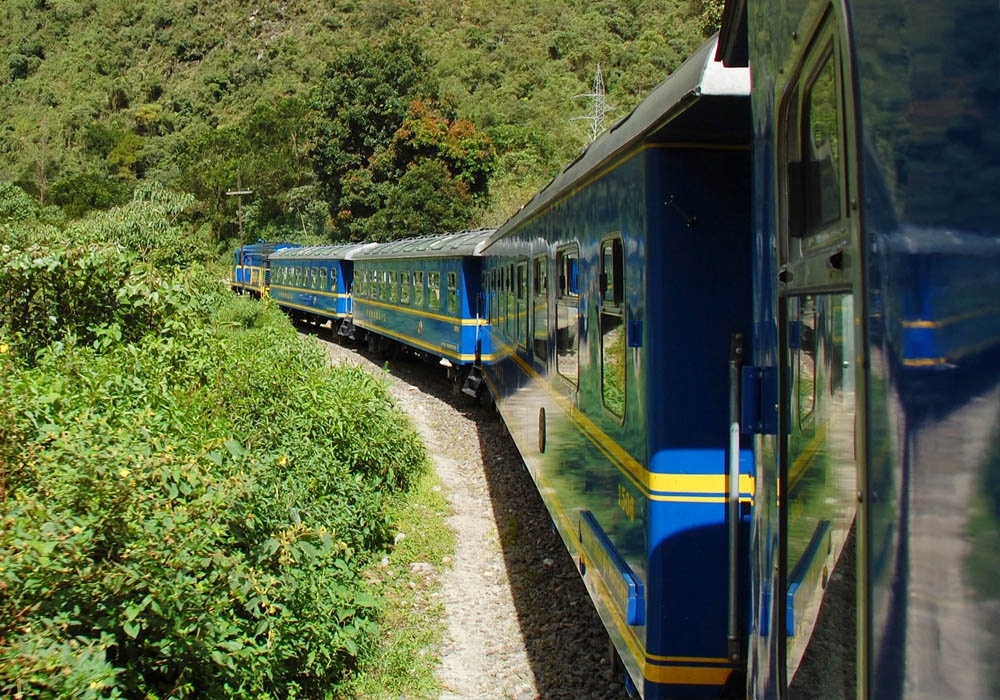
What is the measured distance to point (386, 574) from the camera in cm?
748

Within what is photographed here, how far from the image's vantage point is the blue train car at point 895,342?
1368 millimetres

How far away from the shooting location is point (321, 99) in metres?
47.7

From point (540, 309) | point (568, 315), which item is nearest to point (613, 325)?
point (568, 315)

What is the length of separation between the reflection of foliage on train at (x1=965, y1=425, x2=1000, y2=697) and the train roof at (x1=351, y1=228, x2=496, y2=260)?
41.6ft

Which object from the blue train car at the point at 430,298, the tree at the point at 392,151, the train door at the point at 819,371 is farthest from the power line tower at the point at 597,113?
the train door at the point at 819,371

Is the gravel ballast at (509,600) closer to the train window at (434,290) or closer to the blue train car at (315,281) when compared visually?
the train window at (434,290)

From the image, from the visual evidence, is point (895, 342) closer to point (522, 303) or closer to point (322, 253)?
point (522, 303)

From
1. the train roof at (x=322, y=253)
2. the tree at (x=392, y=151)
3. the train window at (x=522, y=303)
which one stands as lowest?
the train window at (x=522, y=303)

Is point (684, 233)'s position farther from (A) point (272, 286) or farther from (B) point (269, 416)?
(A) point (272, 286)

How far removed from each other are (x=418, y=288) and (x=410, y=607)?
11.0m

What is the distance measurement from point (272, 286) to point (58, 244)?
27.0 meters

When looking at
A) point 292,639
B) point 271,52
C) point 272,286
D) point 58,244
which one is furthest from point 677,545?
point 271,52

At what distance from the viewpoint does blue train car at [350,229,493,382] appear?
1477cm

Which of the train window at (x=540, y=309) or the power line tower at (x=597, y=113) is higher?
the power line tower at (x=597, y=113)
